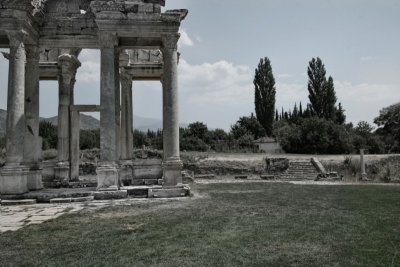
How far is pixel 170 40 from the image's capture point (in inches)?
547

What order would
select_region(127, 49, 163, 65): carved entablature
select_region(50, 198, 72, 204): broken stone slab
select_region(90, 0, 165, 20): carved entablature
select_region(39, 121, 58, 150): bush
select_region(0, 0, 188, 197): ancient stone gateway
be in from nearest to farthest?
select_region(50, 198, 72, 204): broken stone slab < select_region(0, 0, 188, 197): ancient stone gateway < select_region(90, 0, 165, 20): carved entablature < select_region(127, 49, 163, 65): carved entablature < select_region(39, 121, 58, 150): bush

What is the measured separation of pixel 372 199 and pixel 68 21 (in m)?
13.1

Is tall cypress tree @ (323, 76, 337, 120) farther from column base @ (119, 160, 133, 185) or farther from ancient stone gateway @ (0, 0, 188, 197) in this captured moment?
ancient stone gateway @ (0, 0, 188, 197)

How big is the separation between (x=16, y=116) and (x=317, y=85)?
164ft

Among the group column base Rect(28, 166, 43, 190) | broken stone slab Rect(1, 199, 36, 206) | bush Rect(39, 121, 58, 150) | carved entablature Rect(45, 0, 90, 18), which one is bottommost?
broken stone slab Rect(1, 199, 36, 206)

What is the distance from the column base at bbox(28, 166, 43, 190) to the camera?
14.0 meters

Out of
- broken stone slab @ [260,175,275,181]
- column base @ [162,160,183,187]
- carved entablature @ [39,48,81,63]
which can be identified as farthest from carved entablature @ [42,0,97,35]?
broken stone slab @ [260,175,275,181]

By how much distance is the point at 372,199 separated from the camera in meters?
12.8

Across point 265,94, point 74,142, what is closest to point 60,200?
point 74,142

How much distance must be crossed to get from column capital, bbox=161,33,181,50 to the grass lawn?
6.23 metres

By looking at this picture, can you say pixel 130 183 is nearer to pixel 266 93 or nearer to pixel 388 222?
pixel 388 222

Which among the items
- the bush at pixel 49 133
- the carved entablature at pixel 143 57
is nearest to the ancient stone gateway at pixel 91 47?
the carved entablature at pixel 143 57

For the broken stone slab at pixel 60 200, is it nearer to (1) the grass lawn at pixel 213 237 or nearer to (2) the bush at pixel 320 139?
(1) the grass lawn at pixel 213 237

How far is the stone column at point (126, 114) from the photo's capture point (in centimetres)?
→ 1900
